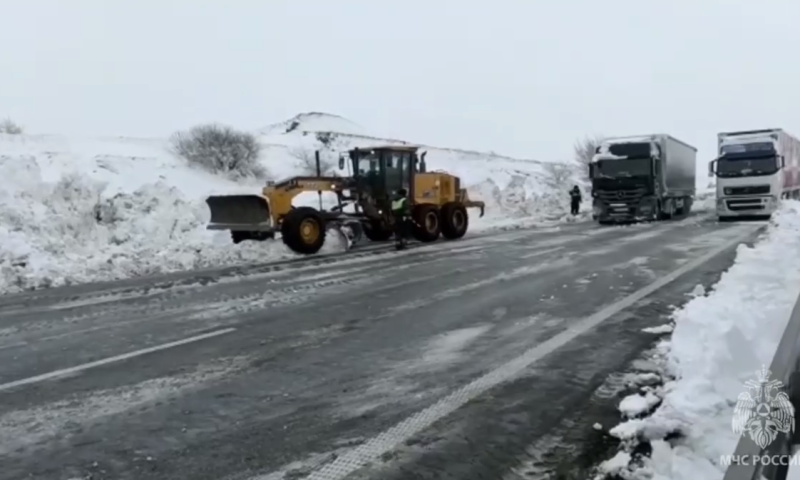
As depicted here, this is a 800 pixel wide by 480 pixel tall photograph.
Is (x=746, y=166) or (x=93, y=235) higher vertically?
(x=746, y=166)

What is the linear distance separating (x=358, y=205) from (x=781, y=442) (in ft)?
52.2

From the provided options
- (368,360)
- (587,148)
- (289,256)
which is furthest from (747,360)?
(587,148)

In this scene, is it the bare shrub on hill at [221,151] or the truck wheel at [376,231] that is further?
the bare shrub on hill at [221,151]

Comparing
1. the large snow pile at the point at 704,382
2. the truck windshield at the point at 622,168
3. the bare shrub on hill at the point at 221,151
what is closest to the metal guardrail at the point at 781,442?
the large snow pile at the point at 704,382

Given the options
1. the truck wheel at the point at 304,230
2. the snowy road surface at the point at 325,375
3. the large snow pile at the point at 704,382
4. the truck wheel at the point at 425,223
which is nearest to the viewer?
the large snow pile at the point at 704,382

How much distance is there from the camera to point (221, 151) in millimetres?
42500

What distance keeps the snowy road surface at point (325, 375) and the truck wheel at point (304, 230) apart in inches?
192

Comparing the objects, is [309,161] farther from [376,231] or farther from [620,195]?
[376,231]

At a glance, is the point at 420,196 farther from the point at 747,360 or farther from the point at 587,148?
the point at 587,148

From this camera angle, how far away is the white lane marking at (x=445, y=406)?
3.99 m

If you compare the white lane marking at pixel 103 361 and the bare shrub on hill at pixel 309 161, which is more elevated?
the bare shrub on hill at pixel 309 161

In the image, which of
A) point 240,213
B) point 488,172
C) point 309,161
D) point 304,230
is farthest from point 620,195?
Result: point 488,172

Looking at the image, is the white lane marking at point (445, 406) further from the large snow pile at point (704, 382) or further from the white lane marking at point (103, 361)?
the white lane marking at point (103, 361)

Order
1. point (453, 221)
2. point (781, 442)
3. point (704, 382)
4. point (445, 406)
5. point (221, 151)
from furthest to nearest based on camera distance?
point (221, 151) < point (453, 221) < point (445, 406) < point (704, 382) < point (781, 442)
